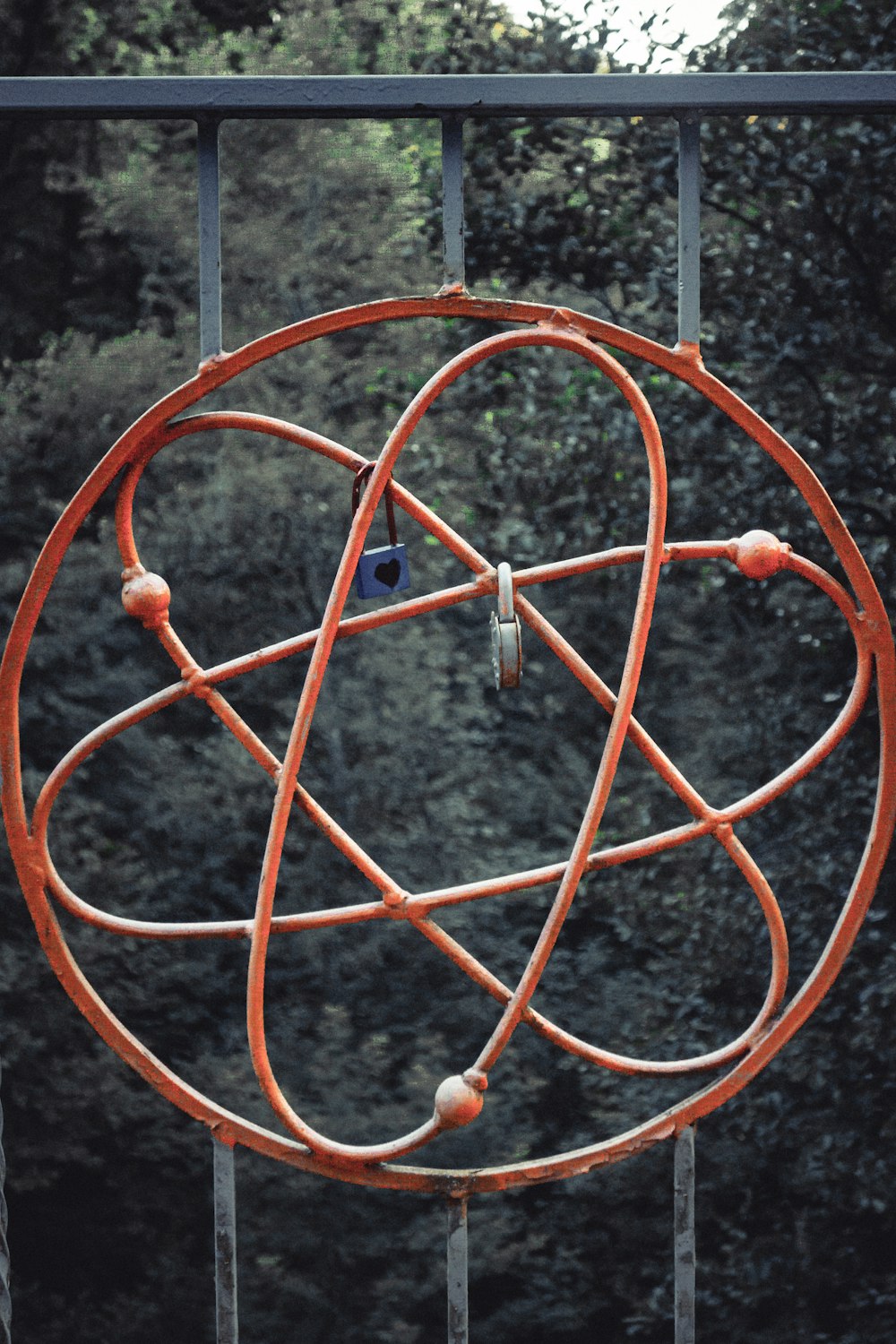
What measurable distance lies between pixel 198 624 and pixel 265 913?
3.68 metres

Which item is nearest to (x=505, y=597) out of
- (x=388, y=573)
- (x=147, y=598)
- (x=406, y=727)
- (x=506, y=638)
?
(x=506, y=638)

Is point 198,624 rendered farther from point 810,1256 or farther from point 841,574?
point 810,1256

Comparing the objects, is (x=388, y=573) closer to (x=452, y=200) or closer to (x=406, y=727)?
(x=452, y=200)

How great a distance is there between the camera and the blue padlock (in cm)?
121

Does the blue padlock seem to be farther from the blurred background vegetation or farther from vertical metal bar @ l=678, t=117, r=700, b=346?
the blurred background vegetation

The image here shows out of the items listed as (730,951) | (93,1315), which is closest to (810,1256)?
(730,951)

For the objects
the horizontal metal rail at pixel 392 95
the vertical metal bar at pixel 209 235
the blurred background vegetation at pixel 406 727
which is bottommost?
the blurred background vegetation at pixel 406 727

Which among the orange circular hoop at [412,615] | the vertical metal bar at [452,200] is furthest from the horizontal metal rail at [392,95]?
the orange circular hoop at [412,615]

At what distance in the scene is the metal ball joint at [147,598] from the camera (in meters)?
1.18

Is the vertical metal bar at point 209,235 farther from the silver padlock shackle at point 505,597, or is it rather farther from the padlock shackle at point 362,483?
the silver padlock shackle at point 505,597

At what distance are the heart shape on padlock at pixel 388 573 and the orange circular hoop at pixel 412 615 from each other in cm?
4

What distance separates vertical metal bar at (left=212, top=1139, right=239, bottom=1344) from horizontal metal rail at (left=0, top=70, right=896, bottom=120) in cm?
82

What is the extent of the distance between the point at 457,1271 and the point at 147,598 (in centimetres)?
60

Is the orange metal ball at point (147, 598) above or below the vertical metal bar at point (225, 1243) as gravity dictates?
above
